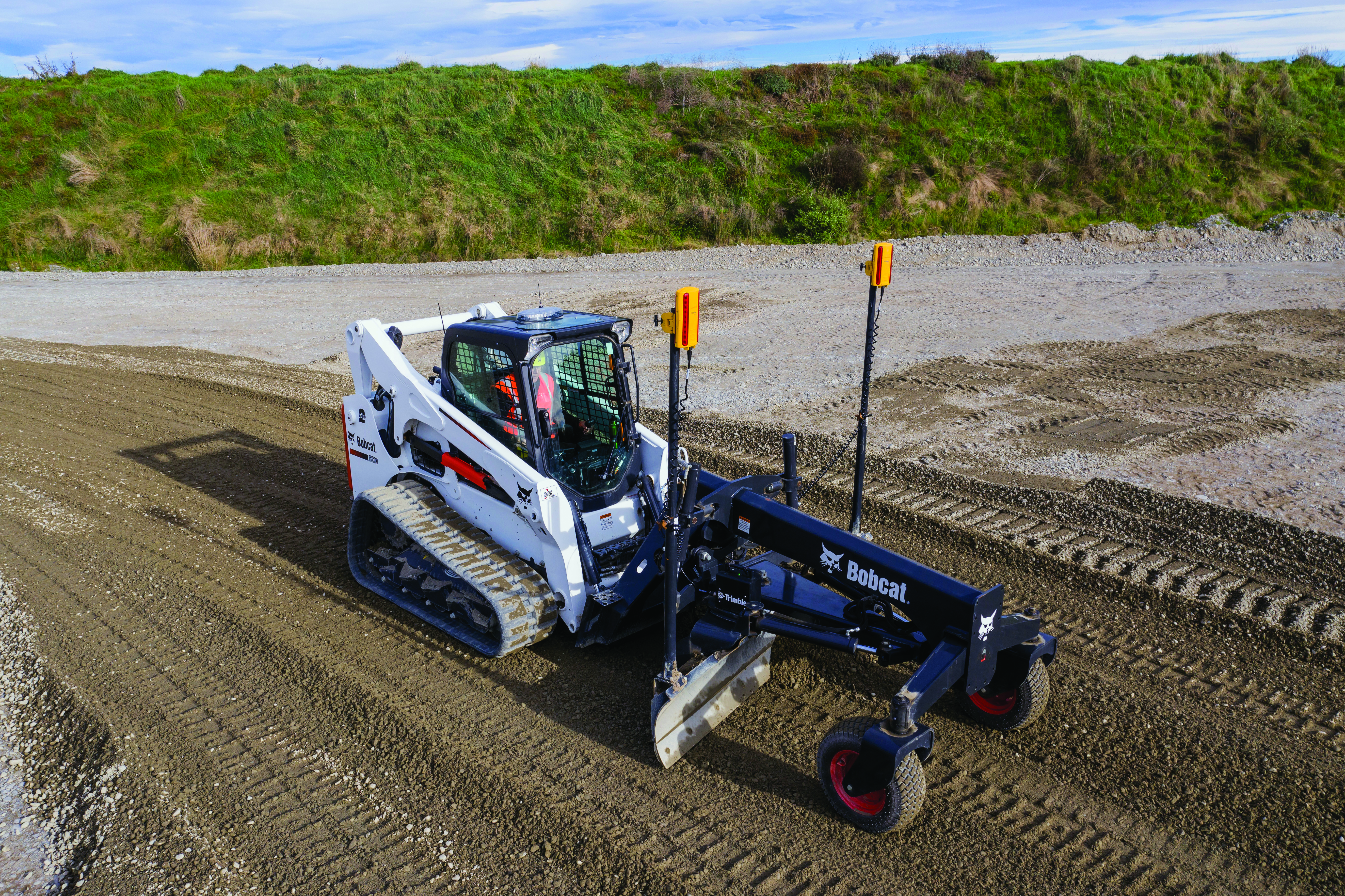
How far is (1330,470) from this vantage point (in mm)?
8641

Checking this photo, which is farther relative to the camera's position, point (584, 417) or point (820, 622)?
point (584, 417)

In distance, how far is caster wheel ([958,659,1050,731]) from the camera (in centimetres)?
486

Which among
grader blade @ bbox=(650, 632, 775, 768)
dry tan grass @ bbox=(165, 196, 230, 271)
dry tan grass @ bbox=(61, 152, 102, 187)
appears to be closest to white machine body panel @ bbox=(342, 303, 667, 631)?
grader blade @ bbox=(650, 632, 775, 768)

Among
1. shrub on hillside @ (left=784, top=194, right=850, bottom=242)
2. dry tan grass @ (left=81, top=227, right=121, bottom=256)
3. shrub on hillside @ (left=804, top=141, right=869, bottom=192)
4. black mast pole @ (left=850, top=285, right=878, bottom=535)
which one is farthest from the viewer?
dry tan grass @ (left=81, top=227, right=121, bottom=256)

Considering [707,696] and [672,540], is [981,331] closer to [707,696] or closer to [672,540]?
[707,696]

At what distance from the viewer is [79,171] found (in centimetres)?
2909

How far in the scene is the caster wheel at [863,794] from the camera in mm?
4191

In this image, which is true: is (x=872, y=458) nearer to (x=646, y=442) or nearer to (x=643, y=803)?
(x=646, y=442)

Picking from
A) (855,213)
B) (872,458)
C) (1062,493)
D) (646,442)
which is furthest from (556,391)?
(855,213)

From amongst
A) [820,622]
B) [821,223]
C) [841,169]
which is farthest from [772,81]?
[820,622]

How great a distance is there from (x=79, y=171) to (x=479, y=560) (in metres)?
31.3

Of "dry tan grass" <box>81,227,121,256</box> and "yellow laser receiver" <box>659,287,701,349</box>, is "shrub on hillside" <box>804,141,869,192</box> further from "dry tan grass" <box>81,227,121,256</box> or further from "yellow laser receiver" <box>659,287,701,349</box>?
"yellow laser receiver" <box>659,287,701,349</box>

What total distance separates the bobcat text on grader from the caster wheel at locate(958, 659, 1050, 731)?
1 centimetres

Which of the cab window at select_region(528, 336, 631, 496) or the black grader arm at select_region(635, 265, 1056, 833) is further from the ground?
the cab window at select_region(528, 336, 631, 496)
